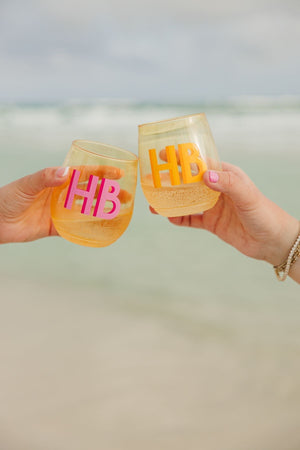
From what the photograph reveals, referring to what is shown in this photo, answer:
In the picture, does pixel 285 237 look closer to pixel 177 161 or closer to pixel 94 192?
pixel 177 161

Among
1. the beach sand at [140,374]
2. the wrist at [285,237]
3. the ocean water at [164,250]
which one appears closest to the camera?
the wrist at [285,237]

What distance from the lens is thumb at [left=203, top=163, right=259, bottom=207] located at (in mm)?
1349

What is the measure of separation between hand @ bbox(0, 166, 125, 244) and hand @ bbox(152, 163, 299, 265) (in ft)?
0.98

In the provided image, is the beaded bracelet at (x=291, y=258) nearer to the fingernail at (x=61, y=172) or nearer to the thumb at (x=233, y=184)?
the thumb at (x=233, y=184)

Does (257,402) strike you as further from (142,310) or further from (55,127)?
(55,127)

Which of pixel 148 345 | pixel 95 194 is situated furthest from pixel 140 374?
pixel 95 194

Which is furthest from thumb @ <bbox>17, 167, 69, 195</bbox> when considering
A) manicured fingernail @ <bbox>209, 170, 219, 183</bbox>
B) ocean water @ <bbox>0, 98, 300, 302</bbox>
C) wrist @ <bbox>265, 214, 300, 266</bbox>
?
ocean water @ <bbox>0, 98, 300, 302</bbox>

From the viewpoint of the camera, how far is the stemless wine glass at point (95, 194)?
1.36 metres

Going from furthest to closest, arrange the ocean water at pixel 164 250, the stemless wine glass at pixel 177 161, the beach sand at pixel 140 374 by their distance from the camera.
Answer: the ocean water at pixel 164 250
the beach sand at pixel 140 374
the stemless wine glass at pixel 177 161

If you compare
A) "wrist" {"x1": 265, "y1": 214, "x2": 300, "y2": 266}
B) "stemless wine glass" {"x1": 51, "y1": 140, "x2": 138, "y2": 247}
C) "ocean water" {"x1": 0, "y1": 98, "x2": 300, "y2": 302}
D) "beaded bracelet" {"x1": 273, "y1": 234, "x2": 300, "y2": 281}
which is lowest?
"ocean water" {"x1": 0, "y1": 98, "x2": 300, "y2": 302}

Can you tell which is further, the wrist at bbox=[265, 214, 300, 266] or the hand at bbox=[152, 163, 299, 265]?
the wrist at bbox=[265, 214, 300, 266]

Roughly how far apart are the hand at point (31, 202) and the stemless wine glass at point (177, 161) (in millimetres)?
92

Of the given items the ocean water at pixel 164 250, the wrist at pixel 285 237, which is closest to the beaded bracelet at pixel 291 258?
the wrist at pixel 285 237

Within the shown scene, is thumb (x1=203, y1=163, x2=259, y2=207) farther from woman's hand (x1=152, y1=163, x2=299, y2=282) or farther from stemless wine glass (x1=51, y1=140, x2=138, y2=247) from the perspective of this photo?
stemless wine glass (x1=51, y1=140, x2=138, y2=247)
